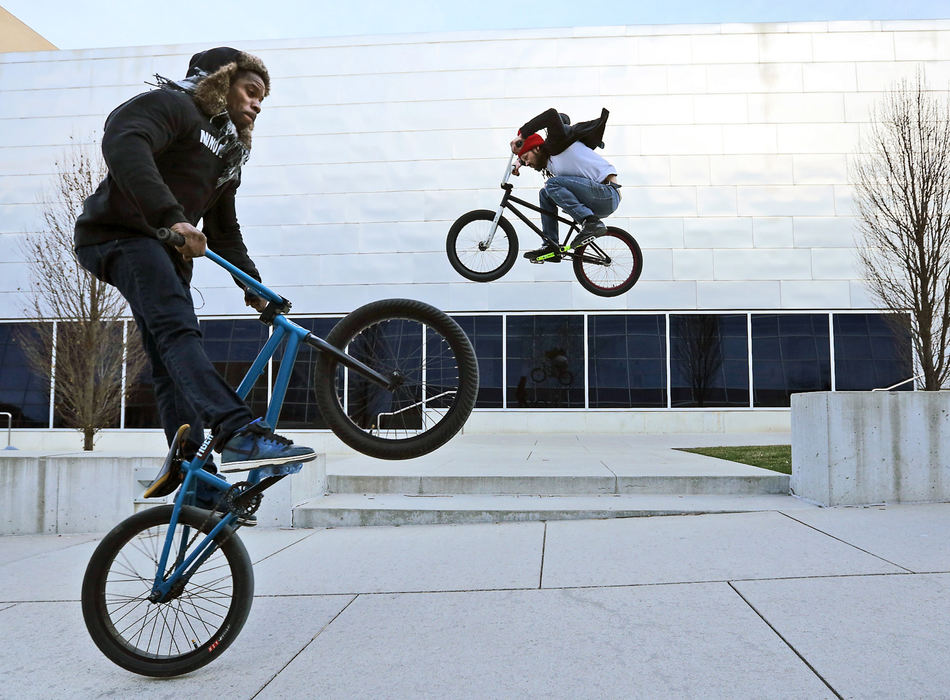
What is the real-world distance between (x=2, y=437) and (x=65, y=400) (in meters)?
3.10

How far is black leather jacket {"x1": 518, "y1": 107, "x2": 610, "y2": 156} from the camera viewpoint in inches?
168

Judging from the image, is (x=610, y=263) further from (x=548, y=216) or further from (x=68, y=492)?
(x=68, y=492)

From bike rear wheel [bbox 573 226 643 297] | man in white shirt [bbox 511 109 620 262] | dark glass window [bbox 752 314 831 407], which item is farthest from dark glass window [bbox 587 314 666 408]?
man in white shirt [bbox 511 109 620 262]

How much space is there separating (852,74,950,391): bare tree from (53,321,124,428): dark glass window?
16.0 meters

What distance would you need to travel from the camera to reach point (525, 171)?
14117 millimetres

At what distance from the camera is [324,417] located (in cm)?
311

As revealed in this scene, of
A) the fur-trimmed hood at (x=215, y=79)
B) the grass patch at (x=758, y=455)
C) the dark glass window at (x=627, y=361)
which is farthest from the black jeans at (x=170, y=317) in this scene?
the dark glass window at (x=627, y=361)

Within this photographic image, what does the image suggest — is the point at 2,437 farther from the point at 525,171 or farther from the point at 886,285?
the point at 886,285

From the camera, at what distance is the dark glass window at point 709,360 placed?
16281mm

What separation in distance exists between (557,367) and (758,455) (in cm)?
625

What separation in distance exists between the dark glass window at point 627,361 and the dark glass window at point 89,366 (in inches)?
412

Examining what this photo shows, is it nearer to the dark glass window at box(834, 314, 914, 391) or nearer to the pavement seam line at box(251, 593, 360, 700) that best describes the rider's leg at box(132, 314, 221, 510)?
the pavement seam line at box(251, 593, 360, 700)

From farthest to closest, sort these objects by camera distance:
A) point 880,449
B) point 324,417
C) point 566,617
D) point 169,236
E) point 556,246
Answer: point 880,449 < point 556,246 < point 566,617 < point 324,417 < point 169,236

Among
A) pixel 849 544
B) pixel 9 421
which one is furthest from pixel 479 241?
pixel 9 421
